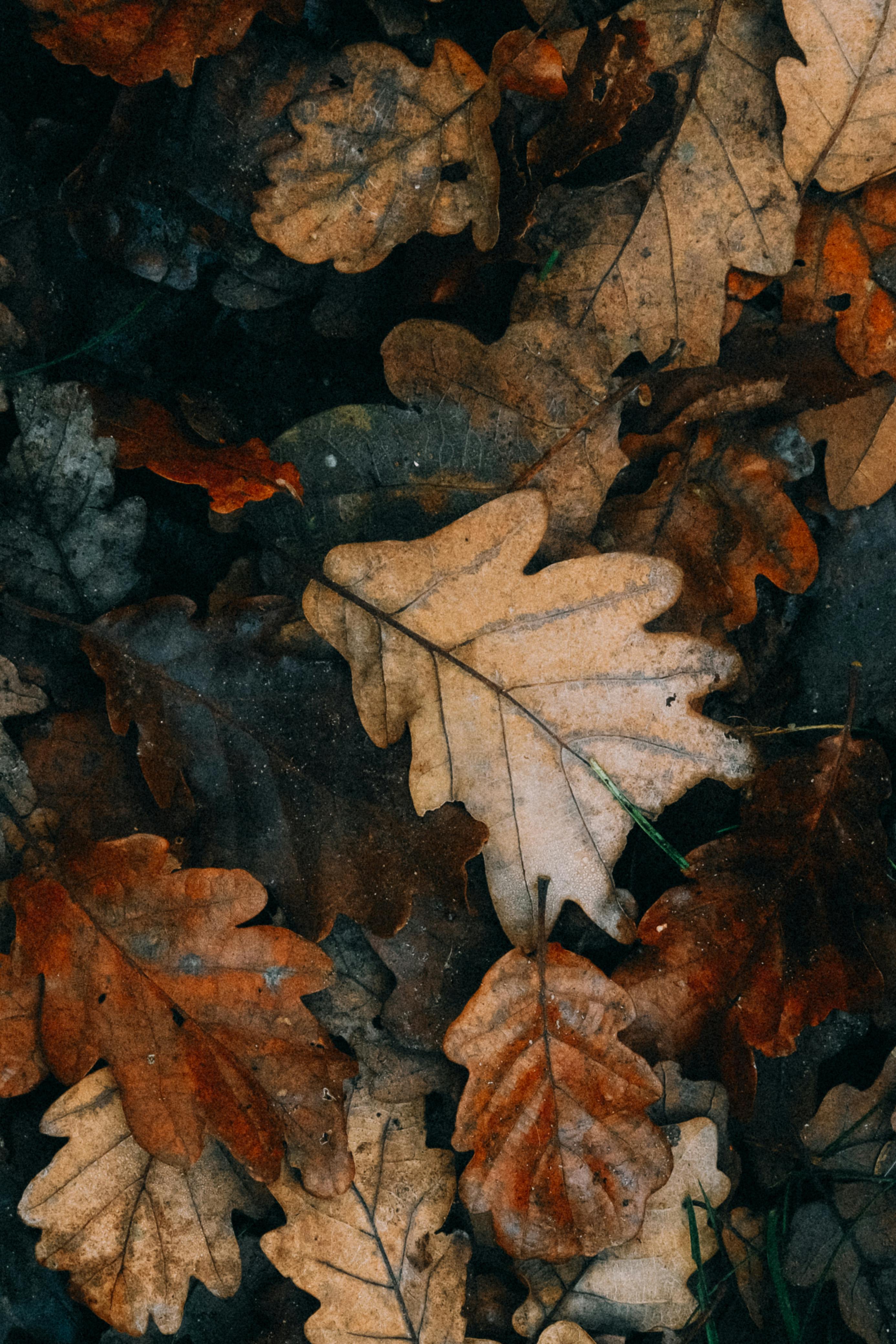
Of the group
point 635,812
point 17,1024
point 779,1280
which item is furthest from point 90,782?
point 779,1280

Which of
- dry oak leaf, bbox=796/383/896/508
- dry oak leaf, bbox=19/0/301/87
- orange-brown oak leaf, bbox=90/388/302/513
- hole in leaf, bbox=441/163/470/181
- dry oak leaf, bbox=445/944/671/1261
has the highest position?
dry oak leaf, bbox=19/0/301/87

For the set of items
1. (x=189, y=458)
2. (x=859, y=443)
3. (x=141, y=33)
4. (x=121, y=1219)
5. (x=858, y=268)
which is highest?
(x=141, y=33)

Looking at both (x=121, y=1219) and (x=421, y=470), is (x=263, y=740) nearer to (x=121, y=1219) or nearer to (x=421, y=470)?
(x=421, y=470)

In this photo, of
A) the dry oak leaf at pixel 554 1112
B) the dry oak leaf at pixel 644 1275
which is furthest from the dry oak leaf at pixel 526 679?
the dry oak leaf at pixel 644 1275

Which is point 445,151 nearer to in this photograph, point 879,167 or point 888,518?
point 879,167

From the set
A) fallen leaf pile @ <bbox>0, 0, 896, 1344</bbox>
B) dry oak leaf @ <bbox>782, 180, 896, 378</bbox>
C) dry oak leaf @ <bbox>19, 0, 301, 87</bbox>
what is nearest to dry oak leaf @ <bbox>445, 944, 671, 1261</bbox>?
fallen leaf pile @ <bbox>0, 0, 896, 1344</bbox>

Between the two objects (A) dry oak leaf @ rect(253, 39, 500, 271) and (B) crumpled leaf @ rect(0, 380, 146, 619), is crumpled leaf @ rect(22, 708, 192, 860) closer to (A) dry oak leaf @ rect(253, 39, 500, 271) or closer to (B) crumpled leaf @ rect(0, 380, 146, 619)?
(B) crumpled leaf @ rect(0, 380, 146, 619)

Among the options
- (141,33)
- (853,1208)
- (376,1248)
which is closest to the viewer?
(141,33)
